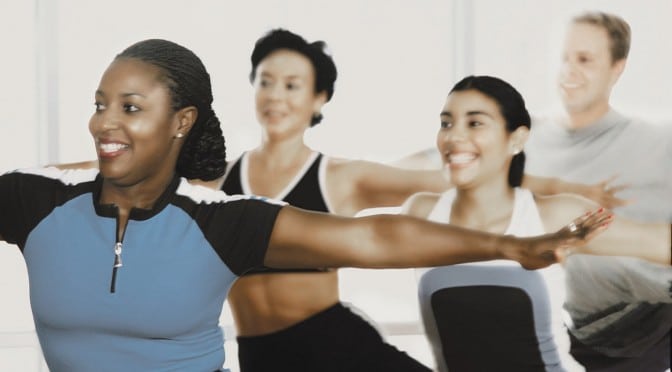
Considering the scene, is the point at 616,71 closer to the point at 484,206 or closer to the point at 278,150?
the point at 484,206

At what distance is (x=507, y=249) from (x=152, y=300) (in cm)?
59

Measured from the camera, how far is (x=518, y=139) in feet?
6.60

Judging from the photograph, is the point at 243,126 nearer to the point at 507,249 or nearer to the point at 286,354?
the point at 286,354

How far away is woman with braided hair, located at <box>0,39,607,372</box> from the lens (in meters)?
1.27

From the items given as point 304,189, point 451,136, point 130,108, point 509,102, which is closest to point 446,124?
point 451,136

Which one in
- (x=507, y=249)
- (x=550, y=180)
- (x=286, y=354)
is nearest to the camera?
(x=507, y=249)

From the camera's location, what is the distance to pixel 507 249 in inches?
50.3

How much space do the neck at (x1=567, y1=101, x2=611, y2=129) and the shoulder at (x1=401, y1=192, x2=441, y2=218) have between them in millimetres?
412

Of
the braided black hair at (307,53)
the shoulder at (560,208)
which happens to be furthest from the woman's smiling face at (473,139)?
the braided black hair at (307,53)

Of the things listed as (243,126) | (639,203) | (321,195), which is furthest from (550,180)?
(243,126)

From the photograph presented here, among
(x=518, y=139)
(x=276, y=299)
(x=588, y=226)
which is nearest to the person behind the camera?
(x=588, y=226)

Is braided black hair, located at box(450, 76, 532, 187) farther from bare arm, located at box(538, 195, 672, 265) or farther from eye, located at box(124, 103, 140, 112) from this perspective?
eye, located at box(124, 103, 140, 112)

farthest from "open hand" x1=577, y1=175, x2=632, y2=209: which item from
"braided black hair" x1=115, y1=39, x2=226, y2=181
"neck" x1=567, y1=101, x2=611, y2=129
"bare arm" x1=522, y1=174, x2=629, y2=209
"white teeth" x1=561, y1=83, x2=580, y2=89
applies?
"braided black hair" x1=115, y1=39, x2=226, y2=181

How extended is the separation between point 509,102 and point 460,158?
0.63 ft
